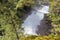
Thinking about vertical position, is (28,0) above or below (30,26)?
above

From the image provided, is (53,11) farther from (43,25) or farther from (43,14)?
(43,14)

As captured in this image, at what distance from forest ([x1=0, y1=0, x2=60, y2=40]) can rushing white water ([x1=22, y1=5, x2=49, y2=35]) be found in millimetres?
678

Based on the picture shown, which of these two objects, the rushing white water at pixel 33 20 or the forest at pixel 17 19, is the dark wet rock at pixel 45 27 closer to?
the rushing white water at pixel 33 20

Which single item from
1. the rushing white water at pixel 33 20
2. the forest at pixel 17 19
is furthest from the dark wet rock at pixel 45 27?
the forest at pixel 17 19

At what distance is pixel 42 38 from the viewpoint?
25.3 ft

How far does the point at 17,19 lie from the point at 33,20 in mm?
3078

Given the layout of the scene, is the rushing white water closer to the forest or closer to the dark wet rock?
the dark wet rock

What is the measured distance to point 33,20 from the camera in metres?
17.4

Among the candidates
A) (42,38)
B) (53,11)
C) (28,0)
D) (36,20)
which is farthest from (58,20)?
(28,0)

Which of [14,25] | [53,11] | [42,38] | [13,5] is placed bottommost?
[42,38]

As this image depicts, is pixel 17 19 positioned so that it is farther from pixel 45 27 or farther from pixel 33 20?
pixel 33 20

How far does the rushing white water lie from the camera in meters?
15.8

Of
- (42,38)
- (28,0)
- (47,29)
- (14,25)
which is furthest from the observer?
(28,0)

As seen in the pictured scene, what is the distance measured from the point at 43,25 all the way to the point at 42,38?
8416 mm
